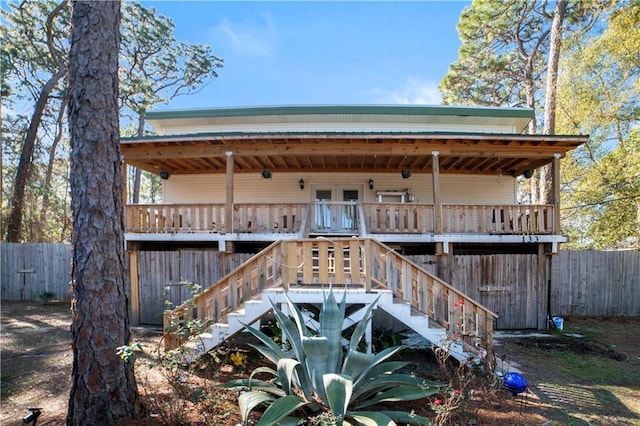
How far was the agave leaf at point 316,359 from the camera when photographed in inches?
140

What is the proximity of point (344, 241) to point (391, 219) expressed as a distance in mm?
3108

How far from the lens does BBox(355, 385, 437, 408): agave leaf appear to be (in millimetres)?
3580

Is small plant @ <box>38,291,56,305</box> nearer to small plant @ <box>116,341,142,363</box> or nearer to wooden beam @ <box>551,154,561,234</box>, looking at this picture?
small plant @ <box>116,341,142,363</box>

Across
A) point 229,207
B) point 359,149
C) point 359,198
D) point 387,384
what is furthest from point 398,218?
point 387,384

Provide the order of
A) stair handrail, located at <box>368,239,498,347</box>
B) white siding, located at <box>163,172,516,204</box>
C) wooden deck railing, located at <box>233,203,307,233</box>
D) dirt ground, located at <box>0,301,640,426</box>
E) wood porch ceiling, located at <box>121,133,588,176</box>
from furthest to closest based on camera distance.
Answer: white siding, located at <box>163,172,516,204</box>
wooden deck railing, located at <box>233,203,307,233</box>
wood porch ceiling, located at <box>121,133,588,176</box>
stair handrail, located at <box>368,239,498,347</box>
dirt ground, located at <box>0,301,640,426</box>

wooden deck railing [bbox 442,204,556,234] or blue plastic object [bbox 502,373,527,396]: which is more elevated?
wooden deck railing [bbox 442,204,556,234]

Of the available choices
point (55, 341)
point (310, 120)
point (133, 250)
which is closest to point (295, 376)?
point (55, 341)

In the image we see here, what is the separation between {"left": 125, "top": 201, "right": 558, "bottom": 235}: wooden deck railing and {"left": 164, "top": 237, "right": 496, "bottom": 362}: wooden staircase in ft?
8.07

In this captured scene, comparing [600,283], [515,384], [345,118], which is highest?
[345,118]

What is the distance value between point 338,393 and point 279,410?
0.60 meters

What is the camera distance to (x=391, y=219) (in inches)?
323

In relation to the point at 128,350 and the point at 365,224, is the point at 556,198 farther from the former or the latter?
the point at 128,350

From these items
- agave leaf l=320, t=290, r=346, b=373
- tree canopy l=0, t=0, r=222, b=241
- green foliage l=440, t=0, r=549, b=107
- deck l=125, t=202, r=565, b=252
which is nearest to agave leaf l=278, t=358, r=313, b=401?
agave leaf l=320, t=290, r=346, b=373

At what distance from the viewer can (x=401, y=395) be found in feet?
11.9
